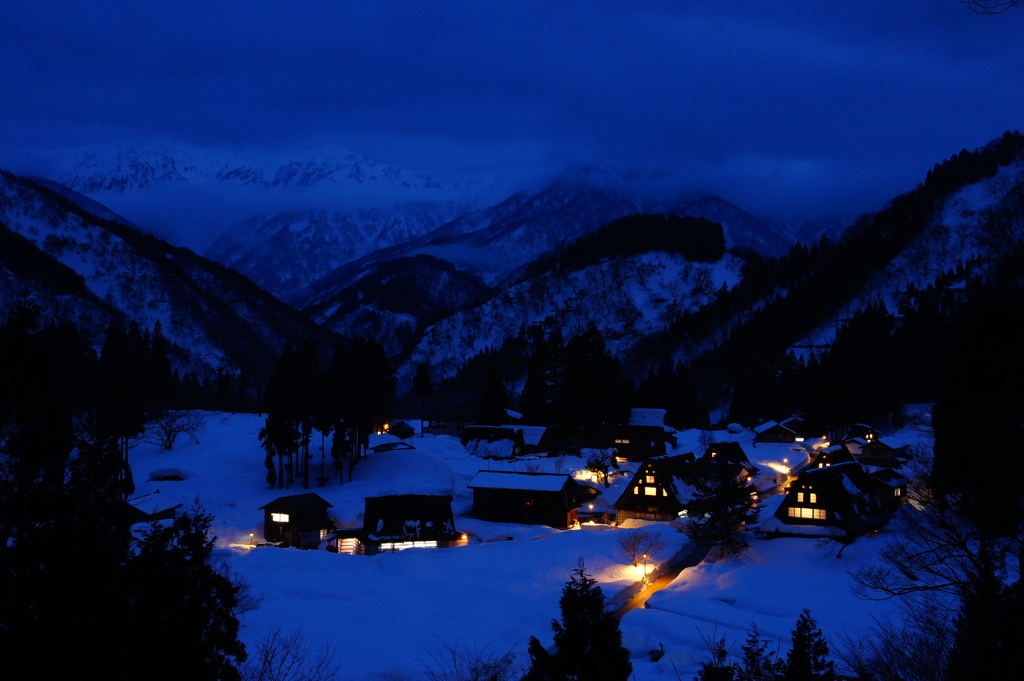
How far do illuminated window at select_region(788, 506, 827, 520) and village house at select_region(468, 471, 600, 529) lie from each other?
A: 54.7ft

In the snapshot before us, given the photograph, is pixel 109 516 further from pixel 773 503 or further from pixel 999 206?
pixel 999 206

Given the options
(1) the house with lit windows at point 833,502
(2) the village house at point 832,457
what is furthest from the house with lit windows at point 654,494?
(2) the village house at point 832,457

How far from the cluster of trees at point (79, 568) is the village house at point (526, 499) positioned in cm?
3880

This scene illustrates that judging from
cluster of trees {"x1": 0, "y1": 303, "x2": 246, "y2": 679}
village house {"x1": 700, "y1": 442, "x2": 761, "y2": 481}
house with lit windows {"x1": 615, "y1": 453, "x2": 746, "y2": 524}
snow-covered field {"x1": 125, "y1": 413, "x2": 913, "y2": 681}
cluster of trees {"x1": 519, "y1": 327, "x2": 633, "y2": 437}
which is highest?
cluster of trees {"x1": 519, "y1": 327, "x2": 633, "y2": 437}

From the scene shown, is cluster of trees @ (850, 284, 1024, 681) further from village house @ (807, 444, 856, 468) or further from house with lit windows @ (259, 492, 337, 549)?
village house @ (807, 444, 856, 468)

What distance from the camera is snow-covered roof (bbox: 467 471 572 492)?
1988 inches

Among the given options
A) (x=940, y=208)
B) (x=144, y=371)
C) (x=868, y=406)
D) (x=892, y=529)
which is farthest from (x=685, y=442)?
(x=940, y=208)

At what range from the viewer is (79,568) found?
31.7 ft

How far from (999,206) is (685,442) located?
122773 millimetres

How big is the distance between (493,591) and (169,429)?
163 feet

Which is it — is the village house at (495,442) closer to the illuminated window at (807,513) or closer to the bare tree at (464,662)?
the illuminated window at (807,513)

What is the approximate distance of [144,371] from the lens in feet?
265

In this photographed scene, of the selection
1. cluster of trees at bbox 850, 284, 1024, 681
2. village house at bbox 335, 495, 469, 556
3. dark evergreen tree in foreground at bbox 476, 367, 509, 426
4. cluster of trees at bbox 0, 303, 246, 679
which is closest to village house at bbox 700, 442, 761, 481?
dark evergreen tree in foreground at bbox 476, 367, 509, 426

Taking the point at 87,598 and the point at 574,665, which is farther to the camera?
the point at 574,665
